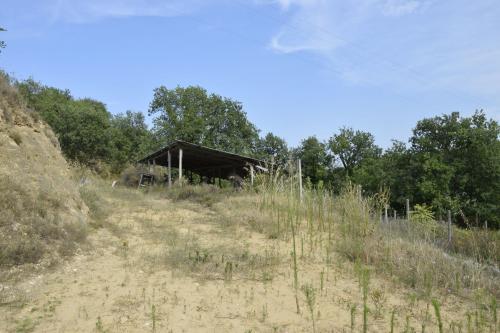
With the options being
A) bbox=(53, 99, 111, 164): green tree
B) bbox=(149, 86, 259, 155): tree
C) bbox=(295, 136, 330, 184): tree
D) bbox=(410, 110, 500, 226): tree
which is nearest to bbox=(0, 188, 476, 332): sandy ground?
bbox=(410, 110, 500, 226): tree

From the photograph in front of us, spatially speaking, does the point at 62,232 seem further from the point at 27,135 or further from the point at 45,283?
the point at 27,135

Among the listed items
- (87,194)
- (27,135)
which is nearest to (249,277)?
(87,194)

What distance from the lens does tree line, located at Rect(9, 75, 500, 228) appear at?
25297mm

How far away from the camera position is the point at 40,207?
663 centimetres

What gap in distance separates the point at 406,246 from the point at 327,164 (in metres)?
33.0

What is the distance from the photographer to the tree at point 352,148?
39.0 meters

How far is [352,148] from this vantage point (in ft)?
129

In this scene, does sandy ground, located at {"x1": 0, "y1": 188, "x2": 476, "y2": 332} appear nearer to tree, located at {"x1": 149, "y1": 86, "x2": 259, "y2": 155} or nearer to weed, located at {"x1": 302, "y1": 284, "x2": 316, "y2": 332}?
weed, located at {"x1": 302, "y1": 284, "x2": 316, "y2": 332}

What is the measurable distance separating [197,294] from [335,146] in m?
35.1

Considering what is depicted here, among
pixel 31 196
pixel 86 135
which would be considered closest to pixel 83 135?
pixel 86 135

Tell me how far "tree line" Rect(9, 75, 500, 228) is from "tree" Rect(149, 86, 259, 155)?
8 centimetres

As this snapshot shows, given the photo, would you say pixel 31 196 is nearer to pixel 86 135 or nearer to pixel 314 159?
pixel 86 135

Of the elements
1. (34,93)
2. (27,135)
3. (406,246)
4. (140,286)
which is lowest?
(140,286)

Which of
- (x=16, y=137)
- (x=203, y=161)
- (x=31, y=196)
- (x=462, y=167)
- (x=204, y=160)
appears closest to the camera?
(x=31, y=196)
